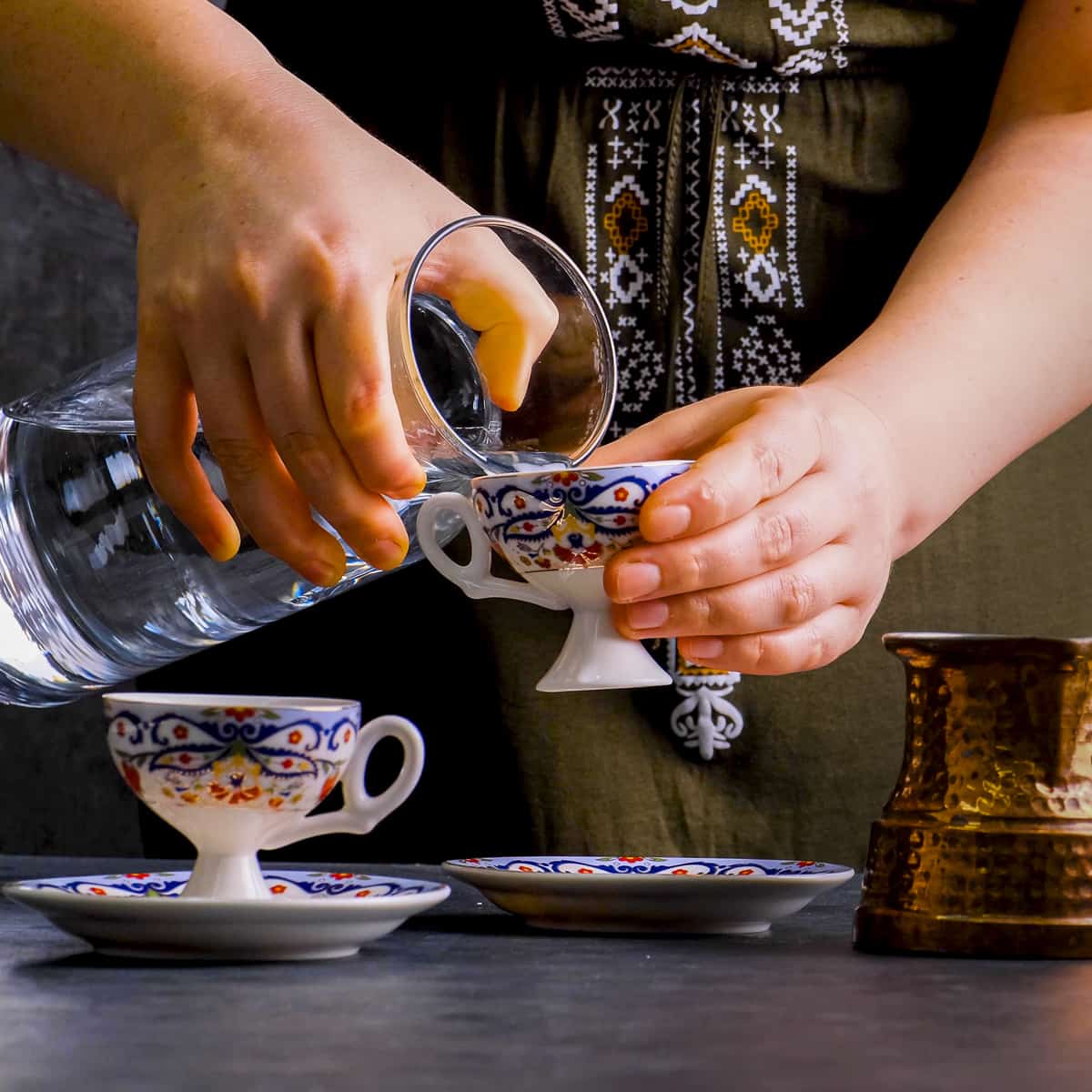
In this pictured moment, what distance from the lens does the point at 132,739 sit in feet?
2.39

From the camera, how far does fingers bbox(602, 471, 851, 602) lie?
0.73 m

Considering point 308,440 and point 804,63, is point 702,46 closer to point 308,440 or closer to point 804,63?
point 804,63

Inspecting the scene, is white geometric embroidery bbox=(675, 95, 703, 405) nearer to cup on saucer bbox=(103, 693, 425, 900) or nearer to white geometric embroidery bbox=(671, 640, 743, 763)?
white geometric embroidery bbox=(671, 640, 743, 763)

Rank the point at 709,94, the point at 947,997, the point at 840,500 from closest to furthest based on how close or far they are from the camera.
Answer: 1. the point at 947,997
2. the point at 840,500
3. the point at 709,94

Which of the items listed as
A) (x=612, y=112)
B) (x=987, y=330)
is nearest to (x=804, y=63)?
(x=612, y=112)

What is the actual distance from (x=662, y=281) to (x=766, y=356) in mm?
93

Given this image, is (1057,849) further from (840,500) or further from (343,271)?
(343,271)

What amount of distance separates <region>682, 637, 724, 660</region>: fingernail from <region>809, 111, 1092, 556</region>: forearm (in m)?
0.17

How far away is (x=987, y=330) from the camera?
98 centimetres

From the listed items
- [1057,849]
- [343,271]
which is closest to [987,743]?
[1057,849]

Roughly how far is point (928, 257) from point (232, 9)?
651 millimetres

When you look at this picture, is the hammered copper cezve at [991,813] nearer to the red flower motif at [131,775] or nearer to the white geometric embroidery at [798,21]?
the red flower motif at [131,775]

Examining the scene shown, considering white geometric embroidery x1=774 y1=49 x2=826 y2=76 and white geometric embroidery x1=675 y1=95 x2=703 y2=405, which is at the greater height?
white geometric embroidery x1=774 y1=49 x2=826 y2=76

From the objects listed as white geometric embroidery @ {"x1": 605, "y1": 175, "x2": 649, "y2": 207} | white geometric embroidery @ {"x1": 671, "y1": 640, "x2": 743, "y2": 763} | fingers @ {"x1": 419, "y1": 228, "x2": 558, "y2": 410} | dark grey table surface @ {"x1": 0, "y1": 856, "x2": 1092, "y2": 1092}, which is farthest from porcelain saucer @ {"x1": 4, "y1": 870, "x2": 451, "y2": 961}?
white geometric embroidery @ {"x1": 605, "y1": 175, "x2": 649, "y2": 207}
